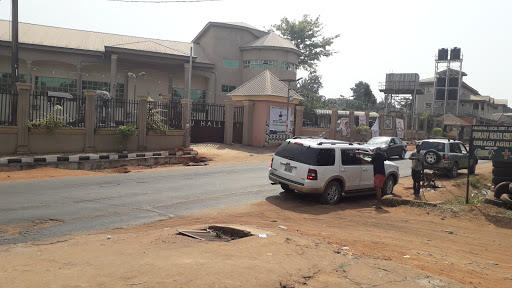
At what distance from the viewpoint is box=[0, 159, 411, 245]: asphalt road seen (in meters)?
8.19

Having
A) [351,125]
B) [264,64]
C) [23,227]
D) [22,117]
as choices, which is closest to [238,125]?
[351,125]

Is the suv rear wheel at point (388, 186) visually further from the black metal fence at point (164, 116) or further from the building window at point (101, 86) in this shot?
the building window at point (101, 86)

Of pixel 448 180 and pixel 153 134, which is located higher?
pixel 153 134

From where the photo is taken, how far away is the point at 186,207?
32.4 feet

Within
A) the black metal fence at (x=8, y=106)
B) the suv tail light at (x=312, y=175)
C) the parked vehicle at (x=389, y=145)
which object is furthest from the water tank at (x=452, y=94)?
the black metal fence at (x=8, y=106)

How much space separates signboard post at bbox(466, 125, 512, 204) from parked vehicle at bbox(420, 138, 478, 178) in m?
5.47

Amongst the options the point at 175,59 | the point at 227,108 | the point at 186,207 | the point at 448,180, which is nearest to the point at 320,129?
the point at 227,108

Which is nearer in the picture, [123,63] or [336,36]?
[123,63]

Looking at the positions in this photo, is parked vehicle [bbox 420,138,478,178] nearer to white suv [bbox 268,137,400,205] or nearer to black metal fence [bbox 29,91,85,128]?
white suv [bbox 268,137,400,205]

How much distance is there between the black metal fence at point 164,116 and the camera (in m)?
22.0

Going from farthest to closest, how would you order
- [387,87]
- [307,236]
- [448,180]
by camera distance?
[387,87], [448,180], [307,236]

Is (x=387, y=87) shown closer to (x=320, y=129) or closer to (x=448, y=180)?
(x=320, y=129)

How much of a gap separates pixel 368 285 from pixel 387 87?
63.3 m

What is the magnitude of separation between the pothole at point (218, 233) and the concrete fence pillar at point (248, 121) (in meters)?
20.9
